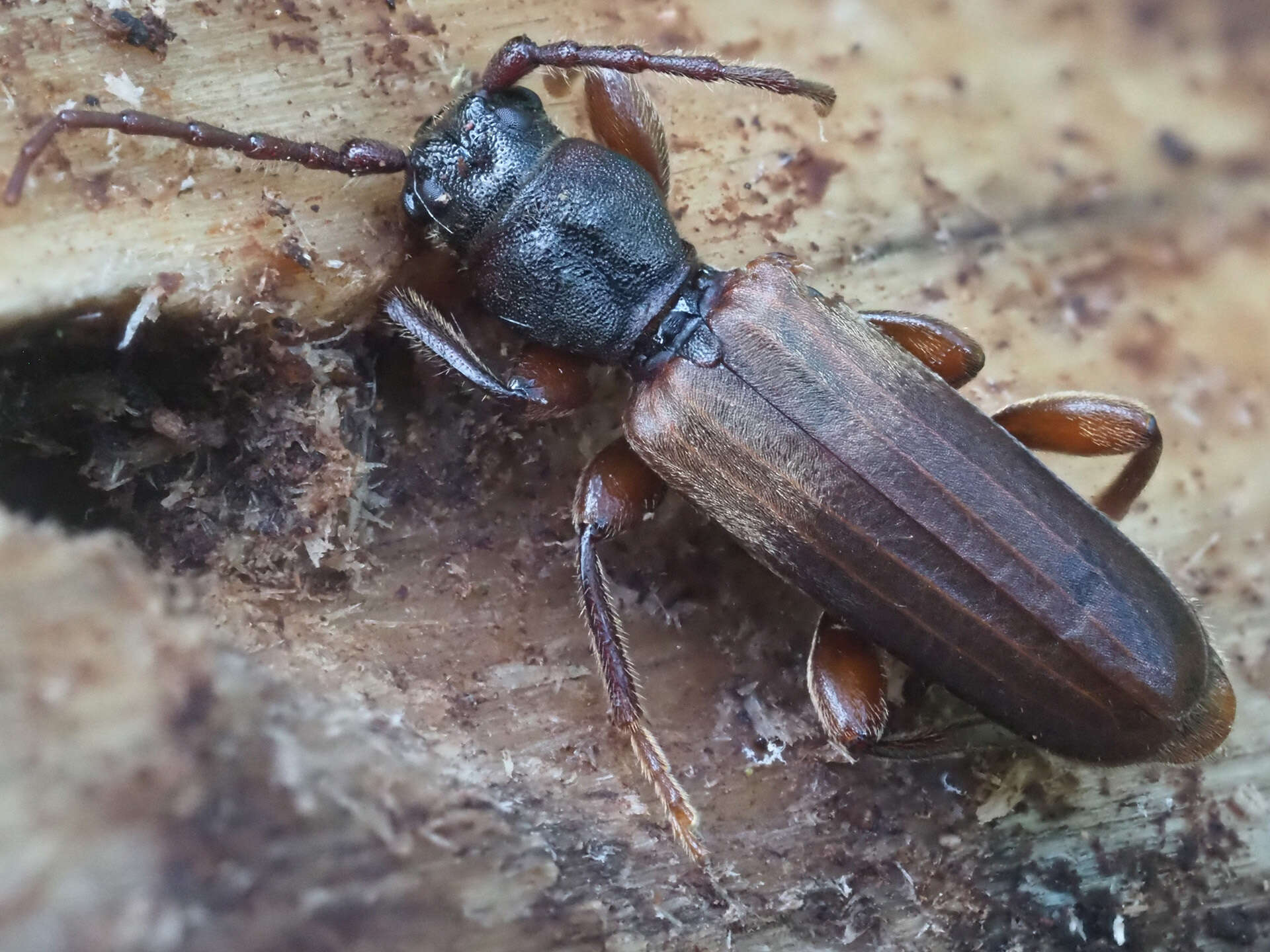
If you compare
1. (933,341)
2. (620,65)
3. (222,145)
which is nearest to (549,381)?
(620,65)

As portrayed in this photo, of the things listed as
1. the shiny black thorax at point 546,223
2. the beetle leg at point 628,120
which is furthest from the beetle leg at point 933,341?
the beetle leg at point 628,120

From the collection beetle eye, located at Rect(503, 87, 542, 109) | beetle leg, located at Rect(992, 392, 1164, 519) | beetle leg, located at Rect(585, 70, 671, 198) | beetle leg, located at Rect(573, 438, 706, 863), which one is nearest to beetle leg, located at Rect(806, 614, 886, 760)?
beetle leg, located at Rect(573, 438, 706, 863)

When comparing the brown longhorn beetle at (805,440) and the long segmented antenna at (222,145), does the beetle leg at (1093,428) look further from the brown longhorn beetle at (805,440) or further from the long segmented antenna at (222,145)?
the long segmented antenna at (222,145)

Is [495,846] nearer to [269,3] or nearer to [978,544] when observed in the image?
[978,544]

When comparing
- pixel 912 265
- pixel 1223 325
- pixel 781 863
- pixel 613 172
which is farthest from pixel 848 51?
pixel 781 863

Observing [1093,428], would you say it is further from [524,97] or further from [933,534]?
[524,97]

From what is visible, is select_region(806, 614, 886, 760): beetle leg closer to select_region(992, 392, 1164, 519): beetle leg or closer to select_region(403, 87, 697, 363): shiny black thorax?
select_region(992, 392, 1164, 519): beetle leg
